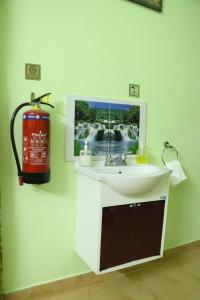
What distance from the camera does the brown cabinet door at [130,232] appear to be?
4.60ft

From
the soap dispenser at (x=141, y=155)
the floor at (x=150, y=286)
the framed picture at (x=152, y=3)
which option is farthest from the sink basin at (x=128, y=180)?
the framed picture at (x=152, y=3)

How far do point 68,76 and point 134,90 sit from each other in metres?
0.54

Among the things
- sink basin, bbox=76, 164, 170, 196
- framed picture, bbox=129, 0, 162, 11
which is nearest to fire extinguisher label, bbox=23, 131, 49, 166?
sink basin, bbox=76, 164, 170, 196

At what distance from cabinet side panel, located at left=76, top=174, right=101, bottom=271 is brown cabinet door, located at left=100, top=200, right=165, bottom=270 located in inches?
1.7

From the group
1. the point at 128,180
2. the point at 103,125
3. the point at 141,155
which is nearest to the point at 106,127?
the point at 103,125

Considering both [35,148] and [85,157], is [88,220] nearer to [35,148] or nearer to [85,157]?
[85,157]

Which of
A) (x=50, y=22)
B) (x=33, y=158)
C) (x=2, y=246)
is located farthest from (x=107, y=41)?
(x=2, y=246)

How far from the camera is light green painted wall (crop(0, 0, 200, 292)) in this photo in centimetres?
141

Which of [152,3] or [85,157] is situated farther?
[152,3]

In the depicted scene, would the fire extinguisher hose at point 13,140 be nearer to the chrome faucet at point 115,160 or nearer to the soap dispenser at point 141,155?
the chrome faucet at point 115,160

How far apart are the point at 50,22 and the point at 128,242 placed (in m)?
1.47

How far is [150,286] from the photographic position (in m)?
1.74

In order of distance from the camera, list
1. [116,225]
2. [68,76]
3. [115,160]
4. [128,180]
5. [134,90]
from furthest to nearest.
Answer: [134,90] → [115,160] → [68,76] → [116,225] → [128,180]

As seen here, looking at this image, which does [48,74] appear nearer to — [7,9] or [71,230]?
[7,9]
